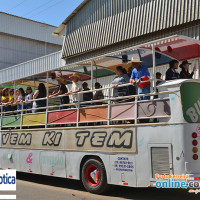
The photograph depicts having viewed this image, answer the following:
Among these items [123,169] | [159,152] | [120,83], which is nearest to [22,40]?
[120,83]

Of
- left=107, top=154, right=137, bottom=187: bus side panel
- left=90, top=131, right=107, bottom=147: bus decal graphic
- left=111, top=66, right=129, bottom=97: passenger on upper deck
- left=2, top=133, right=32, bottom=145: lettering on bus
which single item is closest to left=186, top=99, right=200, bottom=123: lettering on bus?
left=107, top=154, right=137, bottom=187: bus side panel

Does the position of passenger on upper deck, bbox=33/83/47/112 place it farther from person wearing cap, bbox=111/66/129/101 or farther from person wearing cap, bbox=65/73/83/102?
person wearing cap, bbox=111/66/129/101

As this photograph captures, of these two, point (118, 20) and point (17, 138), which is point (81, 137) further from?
point (118, 20)

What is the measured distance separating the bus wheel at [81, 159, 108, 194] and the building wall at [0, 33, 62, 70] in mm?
23072

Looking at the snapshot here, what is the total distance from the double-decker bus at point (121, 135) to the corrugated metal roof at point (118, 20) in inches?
175

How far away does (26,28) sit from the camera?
30516 millimetres

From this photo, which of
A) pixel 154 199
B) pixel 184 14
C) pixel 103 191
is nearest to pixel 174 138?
pixel 154 199

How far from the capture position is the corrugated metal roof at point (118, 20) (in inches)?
515

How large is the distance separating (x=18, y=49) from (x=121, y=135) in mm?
25600

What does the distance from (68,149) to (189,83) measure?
3.85m

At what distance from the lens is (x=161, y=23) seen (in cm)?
1360

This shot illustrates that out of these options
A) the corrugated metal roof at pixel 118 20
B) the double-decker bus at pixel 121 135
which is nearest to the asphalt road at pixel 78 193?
the double-decker bus at pixel 121 135

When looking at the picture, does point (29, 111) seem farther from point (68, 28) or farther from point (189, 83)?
point (68, 28)

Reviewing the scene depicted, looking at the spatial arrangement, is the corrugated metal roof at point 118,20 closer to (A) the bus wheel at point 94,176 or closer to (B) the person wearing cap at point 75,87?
(B) the person wearing cap at point 75,87
